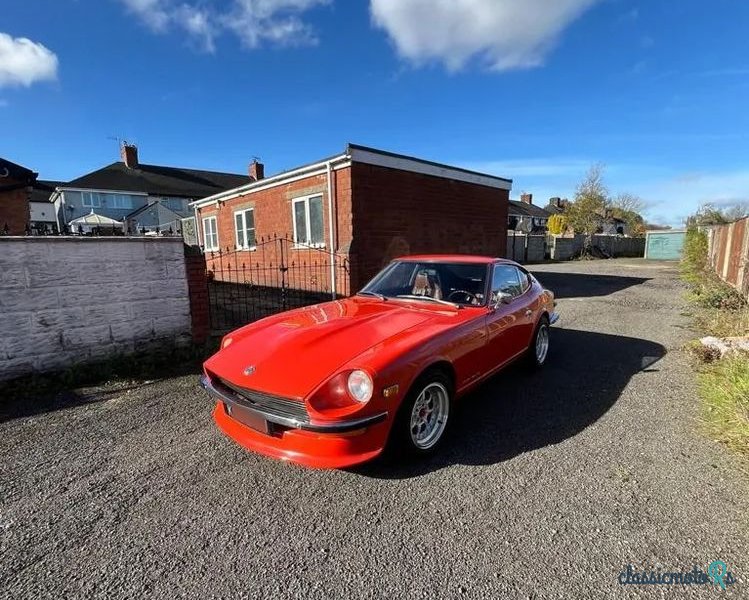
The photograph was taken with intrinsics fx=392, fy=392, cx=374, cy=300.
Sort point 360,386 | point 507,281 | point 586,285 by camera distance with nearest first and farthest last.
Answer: point 360,386 < point 507,281 < point 586,285

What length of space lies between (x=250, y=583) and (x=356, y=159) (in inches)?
329

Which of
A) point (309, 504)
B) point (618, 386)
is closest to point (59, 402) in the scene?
point (309, 504)

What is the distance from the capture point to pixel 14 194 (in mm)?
12672

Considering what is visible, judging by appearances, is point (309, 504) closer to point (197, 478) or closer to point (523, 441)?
point (197, 478)

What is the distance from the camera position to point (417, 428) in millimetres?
2936

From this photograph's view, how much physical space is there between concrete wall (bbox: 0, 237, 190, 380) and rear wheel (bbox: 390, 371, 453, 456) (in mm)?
4026

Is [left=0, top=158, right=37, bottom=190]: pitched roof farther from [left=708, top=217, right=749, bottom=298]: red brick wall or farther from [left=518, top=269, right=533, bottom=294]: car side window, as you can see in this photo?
[left=708, top=217, right=749, bottom=298]: red brick wall

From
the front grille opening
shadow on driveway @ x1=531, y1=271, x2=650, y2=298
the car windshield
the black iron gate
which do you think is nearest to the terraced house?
the black iron gate

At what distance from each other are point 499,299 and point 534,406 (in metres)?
1.10

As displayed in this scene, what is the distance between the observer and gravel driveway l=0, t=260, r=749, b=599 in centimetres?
194

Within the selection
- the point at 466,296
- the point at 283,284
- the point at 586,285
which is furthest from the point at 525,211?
the point at 466,296

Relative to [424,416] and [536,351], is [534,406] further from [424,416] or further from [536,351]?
[424,416]

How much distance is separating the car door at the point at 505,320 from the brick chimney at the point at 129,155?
153 feet

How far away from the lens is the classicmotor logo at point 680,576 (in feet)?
6.22
